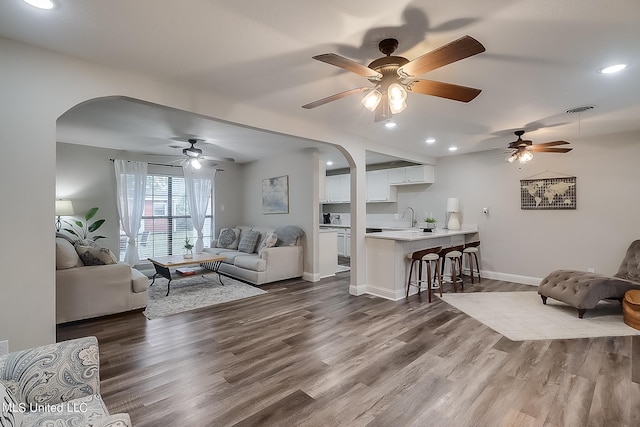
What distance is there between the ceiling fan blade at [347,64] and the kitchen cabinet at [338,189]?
18.6 feet

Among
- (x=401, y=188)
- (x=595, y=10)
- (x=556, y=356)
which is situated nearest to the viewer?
(x=595, y=10)

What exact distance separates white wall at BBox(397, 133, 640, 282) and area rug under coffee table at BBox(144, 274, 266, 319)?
429 centimetres

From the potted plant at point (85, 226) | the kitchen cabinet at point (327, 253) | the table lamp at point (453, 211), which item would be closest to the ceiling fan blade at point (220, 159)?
the potted plant at point (85, 226)

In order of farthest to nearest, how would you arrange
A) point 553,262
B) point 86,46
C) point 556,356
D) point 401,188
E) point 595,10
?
point 401,188, point 553,262, point 556,356, point 86,46, point 595,10

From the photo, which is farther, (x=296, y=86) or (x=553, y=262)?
(x=553, y=262)

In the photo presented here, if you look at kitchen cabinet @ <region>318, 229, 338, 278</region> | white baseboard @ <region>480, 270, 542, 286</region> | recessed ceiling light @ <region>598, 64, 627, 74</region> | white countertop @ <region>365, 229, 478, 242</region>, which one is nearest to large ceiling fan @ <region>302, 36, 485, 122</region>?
recessed ceiling light @ <region>598, 64, 627, 74</region>

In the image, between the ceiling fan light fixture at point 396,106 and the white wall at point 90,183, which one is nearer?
the ceiling fan light fixture at point 396,106

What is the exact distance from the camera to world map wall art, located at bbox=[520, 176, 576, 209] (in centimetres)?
479

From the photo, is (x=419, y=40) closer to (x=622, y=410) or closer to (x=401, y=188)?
(x=622, y=410)

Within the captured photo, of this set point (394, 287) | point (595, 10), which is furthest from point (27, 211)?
point (394, 287)

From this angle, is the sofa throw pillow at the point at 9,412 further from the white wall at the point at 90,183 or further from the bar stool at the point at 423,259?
the white wall at the point at 90,183

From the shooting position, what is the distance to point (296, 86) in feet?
8.80

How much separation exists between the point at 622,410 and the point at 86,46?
4.29 metres

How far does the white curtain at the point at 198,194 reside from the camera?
6.65 meters
